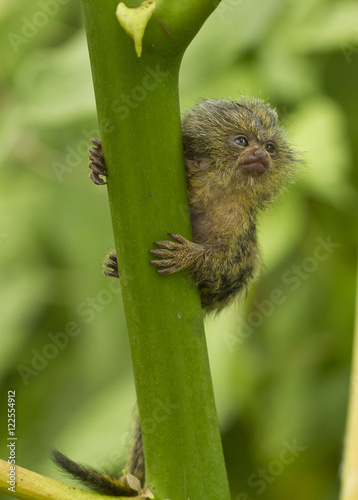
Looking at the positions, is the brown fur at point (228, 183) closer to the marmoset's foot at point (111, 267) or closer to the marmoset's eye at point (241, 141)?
the marmoset's eye at point (241, 141)

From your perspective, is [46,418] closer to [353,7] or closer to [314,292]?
[314,292]

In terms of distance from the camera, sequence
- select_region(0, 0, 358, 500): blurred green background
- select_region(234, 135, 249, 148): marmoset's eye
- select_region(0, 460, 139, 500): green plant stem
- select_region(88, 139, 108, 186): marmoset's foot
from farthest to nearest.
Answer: select_region(0, 0, 358, 500): blurred green background, select_region(234, 135, 249, 148): marmoset's eye, select_region(88, 139, 108, 186): marmoset's foot, select_region(0, 460, 139, 500): green plant stem

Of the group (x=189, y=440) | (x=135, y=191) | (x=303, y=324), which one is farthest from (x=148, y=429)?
(x=303, y=324)
